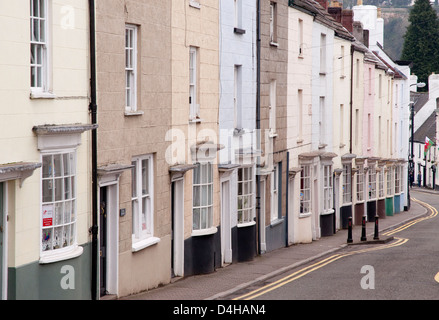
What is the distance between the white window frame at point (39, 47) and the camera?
12619mm

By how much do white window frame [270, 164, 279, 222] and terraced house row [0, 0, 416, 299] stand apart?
0.05 metres

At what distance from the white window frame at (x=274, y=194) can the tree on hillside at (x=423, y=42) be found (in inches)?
3574

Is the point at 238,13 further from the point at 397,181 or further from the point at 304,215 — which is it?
the point at 397,181

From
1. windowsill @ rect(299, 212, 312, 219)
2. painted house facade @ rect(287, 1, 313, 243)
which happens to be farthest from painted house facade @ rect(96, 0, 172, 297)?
windowsill @ rect(299, 212, 312, 219)

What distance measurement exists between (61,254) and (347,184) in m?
28.1

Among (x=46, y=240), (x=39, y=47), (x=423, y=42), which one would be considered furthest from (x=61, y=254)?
(x=423, y=42)

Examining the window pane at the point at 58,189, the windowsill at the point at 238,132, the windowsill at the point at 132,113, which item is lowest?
the window pane at the point at 58,189

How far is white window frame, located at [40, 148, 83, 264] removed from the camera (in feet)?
42.4

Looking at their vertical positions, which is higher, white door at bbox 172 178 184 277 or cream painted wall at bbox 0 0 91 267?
cream painted wall at bbox 0 0 91 267

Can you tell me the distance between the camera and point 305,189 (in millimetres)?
31844

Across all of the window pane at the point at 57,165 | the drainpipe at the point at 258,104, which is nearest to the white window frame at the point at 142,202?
the window pane at the point at 57,165

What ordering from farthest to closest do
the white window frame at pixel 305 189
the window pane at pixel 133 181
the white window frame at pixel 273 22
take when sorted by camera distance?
the white window frame at pixel 305 189
the white window frame at pixel 273 22
the window pane at pixel 133 181

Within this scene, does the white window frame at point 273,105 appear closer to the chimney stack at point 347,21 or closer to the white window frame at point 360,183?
the white window frame at point 360,183

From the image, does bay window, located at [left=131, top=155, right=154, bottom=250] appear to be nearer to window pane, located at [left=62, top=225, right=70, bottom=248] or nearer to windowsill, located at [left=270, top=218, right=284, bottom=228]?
window pane, located at [left=62, top=225, right=70, bottom=248]
